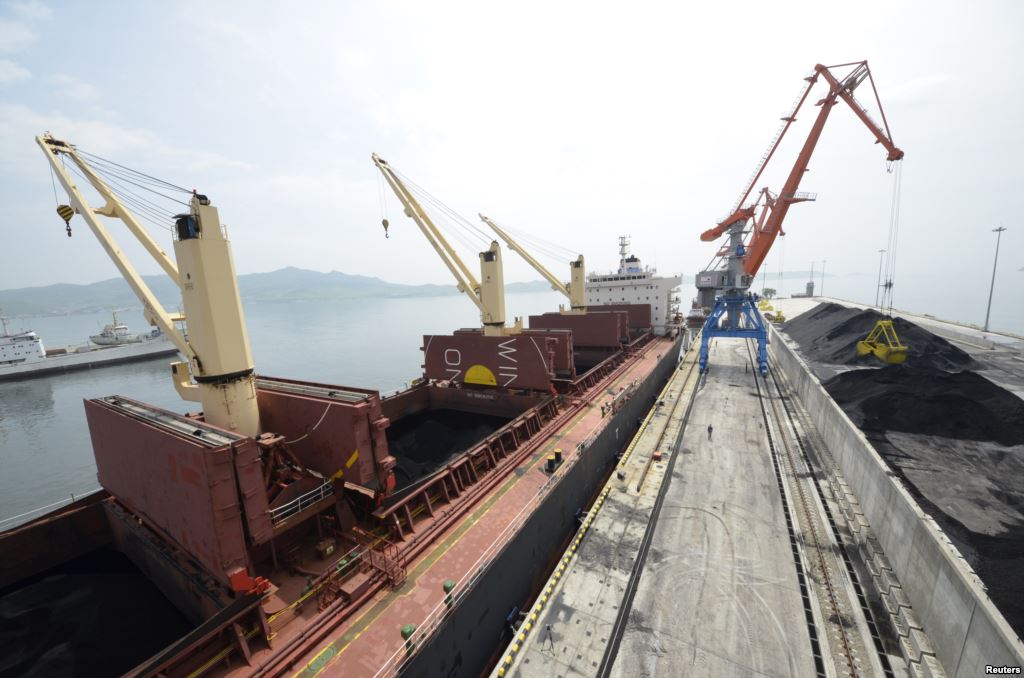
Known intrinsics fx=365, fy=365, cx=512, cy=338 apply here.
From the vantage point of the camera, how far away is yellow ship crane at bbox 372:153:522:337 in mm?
20859

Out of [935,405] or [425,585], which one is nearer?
[425,585]

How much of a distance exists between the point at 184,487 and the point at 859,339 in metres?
39.2

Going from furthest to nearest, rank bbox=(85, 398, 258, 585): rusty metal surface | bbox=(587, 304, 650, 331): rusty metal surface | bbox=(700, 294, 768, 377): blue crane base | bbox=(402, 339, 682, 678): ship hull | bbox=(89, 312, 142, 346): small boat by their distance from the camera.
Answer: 1. bbox=(89, 312, 142, 346): small boat
2. bbox=(587, 304, 650, 331): rusty metal surface
3. bbox=(700, 294, 768, 377): blue crane base
4. bbox=(402, 339, 682, 678): ship hull
5. bbox=(85, 398, 258, 585): rusty metal surface

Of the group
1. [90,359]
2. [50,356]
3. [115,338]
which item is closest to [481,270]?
[90,359]

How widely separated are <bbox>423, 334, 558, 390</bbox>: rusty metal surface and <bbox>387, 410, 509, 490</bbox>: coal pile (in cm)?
199

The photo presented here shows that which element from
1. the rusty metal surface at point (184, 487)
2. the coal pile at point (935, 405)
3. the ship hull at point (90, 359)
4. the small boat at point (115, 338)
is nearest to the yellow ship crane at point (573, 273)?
the coal pile at point (935, 405)

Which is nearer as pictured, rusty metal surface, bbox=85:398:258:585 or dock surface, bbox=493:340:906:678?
rusty metal surface, bbox=85:398:258:585

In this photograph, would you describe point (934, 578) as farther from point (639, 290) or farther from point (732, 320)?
point (639, 290)

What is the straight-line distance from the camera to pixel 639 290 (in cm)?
4125

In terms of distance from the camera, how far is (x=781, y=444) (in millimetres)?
17656

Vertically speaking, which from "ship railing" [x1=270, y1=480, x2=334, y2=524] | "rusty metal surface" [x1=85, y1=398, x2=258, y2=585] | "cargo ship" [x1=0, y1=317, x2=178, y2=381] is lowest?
"cargo ship" [x1=0, y1=317, x2=178, y2=381]

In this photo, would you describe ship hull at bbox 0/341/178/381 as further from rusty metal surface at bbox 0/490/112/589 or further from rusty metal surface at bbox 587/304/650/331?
rusty metal surface at bbox 587/304/650/331

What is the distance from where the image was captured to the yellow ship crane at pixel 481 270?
68.4 feet

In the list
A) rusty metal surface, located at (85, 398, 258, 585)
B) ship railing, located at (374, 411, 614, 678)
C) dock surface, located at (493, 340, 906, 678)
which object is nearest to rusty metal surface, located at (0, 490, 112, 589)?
rusty metal surface, located at (85, 398, 258, 585)
